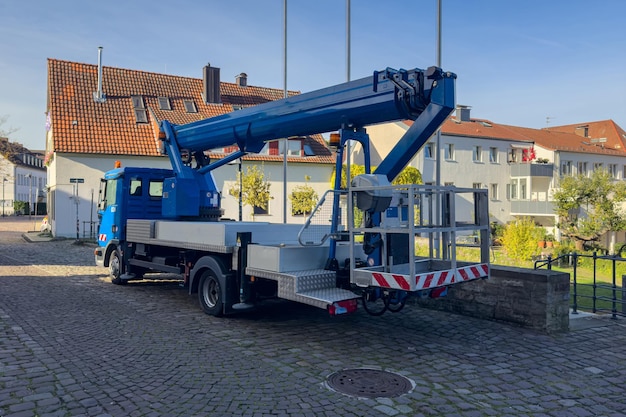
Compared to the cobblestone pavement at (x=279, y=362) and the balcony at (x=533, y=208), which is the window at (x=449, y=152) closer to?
the balcony at (x=533, y=208)

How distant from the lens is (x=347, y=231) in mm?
7195

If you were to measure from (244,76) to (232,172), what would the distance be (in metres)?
9.35

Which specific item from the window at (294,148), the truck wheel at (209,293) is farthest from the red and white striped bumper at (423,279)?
the window at (294,148)

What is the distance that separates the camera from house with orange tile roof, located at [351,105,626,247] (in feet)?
125

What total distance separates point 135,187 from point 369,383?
27.0ft

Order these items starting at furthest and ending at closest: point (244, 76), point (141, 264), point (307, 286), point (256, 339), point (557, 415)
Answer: point (244, 76) → point (141, 264) → point (256, 339) → point (307, 286) → point (557, 415)

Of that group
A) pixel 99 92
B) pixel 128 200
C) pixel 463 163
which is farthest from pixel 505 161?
pixel 128 200

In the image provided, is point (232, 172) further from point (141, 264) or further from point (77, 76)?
point (141, 264)

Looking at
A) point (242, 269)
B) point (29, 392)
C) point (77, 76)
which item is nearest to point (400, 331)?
point (242, 269)

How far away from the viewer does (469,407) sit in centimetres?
499

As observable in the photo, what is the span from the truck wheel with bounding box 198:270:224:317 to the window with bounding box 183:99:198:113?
984 inches

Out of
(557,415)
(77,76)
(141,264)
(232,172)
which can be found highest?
(77,76)

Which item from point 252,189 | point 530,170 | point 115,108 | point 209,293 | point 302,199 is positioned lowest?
point 209,293

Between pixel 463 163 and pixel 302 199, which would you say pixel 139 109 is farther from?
pixel 463 163
